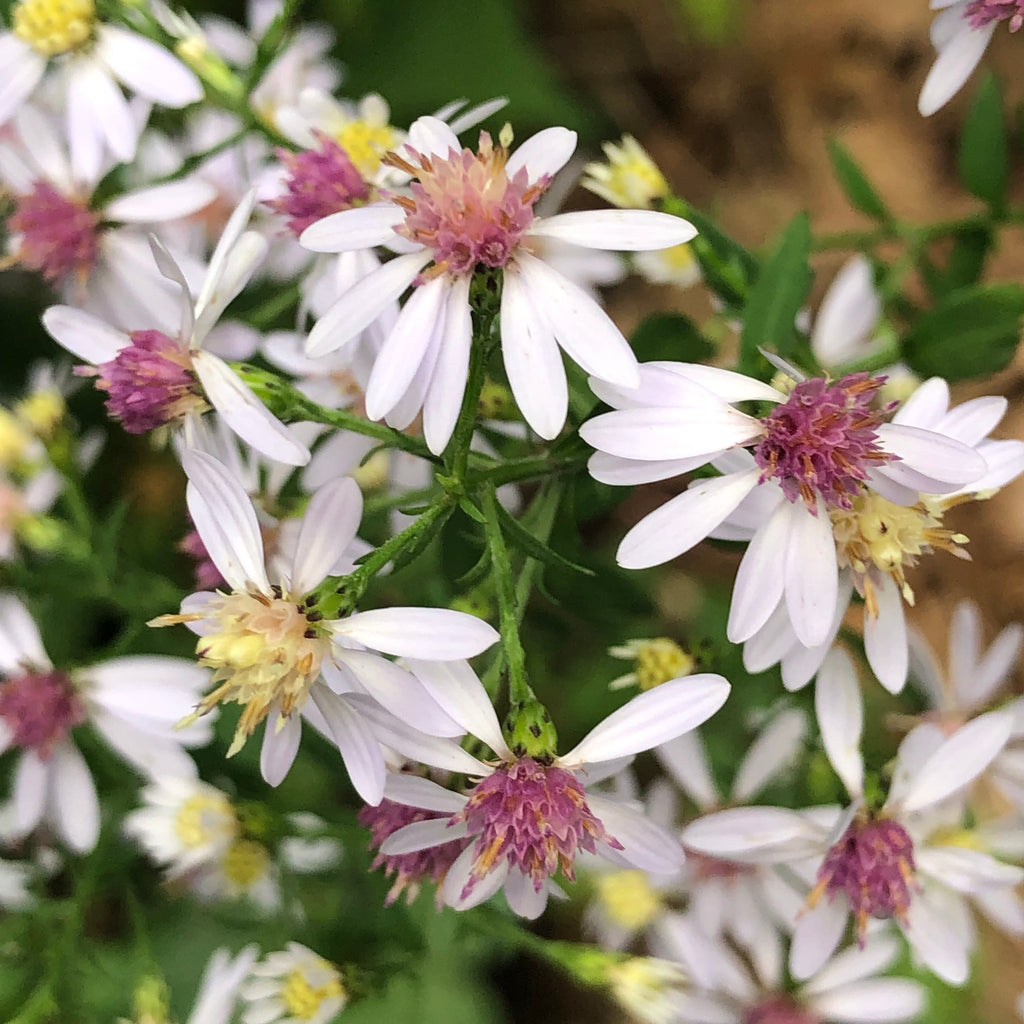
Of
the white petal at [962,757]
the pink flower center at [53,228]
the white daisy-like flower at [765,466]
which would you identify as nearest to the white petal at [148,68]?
the pink flower center at [53,228]

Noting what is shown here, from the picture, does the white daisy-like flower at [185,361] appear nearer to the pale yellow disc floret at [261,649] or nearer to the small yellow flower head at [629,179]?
the pale yellow disc floret at [261,649]

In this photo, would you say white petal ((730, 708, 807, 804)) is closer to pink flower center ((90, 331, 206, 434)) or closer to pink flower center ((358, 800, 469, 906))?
pink flower center ((358, 800, 469, 906))

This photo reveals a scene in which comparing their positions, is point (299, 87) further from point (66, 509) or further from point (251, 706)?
point (251, 706)

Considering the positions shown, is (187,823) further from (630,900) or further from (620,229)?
(620,229)

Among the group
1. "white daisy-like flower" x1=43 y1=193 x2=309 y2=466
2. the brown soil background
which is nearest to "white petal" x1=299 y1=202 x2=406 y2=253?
"white daisy-like flower" x1=43 y1=193 x2=309 y2=466

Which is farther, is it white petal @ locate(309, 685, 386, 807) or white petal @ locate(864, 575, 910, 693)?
white petal @ locate(864, 575, 910, 693)
